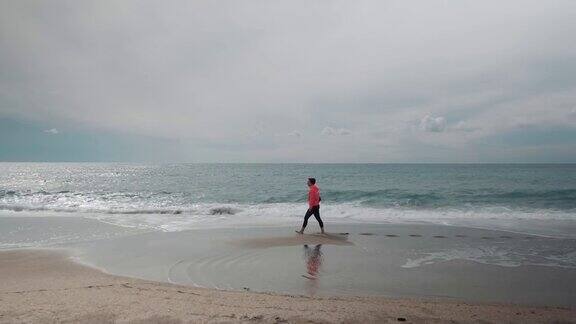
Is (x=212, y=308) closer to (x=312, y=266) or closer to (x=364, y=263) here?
(x=312, y=266)

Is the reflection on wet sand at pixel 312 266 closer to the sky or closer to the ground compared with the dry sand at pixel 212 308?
closer to the ground

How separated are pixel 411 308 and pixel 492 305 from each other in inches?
57.4

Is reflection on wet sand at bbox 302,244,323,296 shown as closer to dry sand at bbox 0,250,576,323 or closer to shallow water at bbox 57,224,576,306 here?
shallow water at bbox 57,224,576,306

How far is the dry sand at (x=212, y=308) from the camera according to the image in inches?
203

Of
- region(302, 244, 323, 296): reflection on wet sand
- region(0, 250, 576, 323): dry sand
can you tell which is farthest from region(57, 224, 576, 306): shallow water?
region(0, 250, 576, 323): dry sand

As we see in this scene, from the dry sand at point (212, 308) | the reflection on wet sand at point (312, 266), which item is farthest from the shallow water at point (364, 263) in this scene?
the dry sand at point (212, 308)

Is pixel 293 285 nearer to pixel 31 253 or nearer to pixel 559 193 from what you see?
pixel 31 253

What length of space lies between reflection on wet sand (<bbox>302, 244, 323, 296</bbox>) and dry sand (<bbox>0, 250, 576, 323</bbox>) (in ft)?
3.11

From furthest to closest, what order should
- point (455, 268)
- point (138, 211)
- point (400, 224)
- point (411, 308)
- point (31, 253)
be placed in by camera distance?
1. point (138, 211)
2. point (400, 224)
3. point (31, 253)
4. point (455, 268)
5. point (411, 308)

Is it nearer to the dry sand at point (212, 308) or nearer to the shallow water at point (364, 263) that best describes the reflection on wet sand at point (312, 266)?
the shallow water at point (364, 263)

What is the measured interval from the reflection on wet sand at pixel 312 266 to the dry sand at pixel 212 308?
0.95 metres

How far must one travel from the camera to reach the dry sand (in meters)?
5.16

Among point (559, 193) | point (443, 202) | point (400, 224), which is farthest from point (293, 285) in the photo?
point (559, 193)

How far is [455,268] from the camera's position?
348 inches
